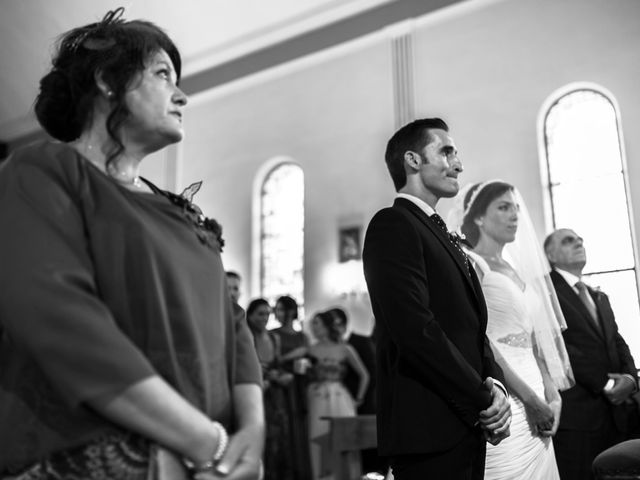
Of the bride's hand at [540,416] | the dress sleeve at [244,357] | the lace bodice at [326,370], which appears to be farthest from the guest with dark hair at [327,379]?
the dress sleeve at [244,357]

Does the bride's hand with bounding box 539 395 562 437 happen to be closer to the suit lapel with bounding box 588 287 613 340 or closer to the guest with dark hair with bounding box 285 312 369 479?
the suit lapel with bounding box 588 287 613 340

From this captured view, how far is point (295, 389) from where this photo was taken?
24.0ft

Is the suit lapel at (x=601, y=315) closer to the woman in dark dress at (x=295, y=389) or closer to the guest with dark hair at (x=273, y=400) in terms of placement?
the guest with dark hair at (x=273, y=400)

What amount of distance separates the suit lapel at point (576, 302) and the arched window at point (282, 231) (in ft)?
19.7

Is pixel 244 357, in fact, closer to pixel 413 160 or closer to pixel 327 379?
pixel 413 160

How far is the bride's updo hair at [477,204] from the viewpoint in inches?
139

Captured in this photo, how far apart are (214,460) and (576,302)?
373cm

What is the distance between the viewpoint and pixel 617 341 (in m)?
4.62

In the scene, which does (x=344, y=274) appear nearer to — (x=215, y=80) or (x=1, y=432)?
(x=215, y=80)

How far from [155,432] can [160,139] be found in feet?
1.97

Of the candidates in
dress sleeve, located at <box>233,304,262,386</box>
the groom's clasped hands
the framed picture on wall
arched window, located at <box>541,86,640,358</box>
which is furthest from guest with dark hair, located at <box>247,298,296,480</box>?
dress sleeve, located at <box>233,304,262,386</box>

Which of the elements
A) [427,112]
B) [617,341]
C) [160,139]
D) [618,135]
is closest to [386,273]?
[160,139]

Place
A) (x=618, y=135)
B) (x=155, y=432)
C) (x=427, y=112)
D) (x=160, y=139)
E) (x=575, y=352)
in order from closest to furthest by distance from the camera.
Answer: (x=155, y=432) < (x=160, y=139) < (x=575, y=352) < (x=618, y=135) < (x=427, y=112)

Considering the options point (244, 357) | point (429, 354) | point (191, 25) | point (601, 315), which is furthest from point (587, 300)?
point (191, 25)
